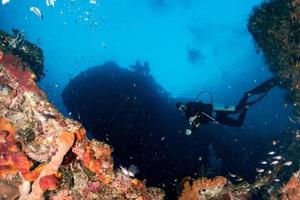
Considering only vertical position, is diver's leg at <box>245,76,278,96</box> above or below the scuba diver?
above

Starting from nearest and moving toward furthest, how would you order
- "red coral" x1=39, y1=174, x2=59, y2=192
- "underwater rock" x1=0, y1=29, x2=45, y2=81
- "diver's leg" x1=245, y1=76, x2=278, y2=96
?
"red coral" x1=39, y1=174, x2=59, y2=192
"underwater rock" x1=0, y1=29, x2=45, y2=81
"diver's leg" x1=245, y1=76, x2=278, y2=96

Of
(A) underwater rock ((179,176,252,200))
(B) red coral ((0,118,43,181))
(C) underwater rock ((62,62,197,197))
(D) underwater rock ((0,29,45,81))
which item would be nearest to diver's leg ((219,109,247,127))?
(C) underwater rock ((62,62,197,197))

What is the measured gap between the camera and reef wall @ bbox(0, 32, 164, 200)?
492cm

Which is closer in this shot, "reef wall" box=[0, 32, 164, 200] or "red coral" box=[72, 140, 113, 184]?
"reef wall" box=[0, 32, 164, 200]

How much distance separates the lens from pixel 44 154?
521 cm

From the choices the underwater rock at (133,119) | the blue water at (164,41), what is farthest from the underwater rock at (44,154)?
the blue water at (164,41)

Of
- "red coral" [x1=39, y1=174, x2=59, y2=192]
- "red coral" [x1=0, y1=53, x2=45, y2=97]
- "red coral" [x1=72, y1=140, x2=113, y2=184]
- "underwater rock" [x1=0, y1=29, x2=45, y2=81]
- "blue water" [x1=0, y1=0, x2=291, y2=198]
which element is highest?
"blue water" [x1=0, y1=0, x2=291, y2=198]

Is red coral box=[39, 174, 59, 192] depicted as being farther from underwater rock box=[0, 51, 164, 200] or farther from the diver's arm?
the diver's arm

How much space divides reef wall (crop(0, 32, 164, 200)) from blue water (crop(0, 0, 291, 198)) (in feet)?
168

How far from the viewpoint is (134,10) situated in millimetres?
63219

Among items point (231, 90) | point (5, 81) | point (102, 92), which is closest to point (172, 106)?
point (102, 92)

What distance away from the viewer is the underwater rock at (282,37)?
36.1 feet

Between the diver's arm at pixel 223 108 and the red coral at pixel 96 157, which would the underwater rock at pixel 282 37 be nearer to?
the diver's arm at pixel 223 108

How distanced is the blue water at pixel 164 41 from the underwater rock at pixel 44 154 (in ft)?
167
